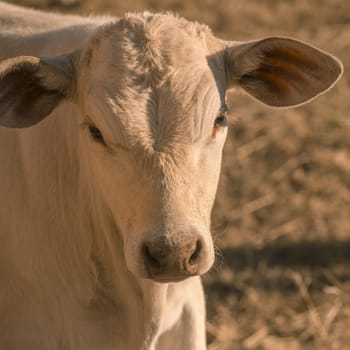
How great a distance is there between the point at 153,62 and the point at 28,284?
45.3 inches

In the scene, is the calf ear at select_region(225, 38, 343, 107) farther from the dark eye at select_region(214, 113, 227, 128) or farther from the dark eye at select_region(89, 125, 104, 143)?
the dark eye at select_region(89, 125, 104, 143)

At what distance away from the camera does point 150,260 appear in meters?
3.72

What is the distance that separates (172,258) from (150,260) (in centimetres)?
10

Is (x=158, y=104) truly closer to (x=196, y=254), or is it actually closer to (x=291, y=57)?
(x=196, y=254)

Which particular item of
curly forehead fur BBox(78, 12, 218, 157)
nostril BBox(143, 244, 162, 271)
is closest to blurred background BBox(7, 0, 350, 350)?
curly forehead fur BBox(78, 12, 218, 157)

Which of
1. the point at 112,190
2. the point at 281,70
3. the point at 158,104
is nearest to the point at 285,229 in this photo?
the point at 281,70

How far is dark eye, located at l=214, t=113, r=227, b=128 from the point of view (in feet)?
13.3

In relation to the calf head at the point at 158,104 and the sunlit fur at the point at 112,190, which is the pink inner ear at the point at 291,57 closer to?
the calf head at the point at 158,104

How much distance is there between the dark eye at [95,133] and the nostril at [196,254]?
1.88 ft

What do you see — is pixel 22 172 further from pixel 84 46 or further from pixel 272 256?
pixel 272 256

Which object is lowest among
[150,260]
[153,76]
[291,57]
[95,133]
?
[150,260]

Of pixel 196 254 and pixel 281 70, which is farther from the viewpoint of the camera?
pixel 281 70

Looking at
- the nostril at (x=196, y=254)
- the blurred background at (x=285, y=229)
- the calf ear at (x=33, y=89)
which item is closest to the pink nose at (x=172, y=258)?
the nostril at (x=196, y=254)

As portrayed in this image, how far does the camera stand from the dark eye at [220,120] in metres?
4.05
